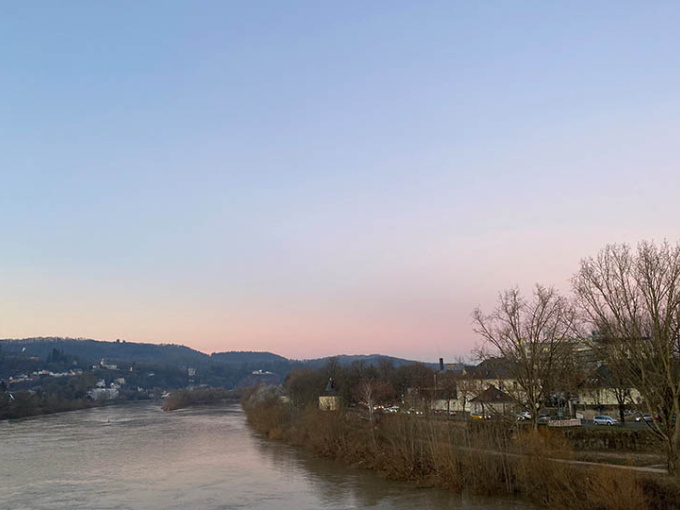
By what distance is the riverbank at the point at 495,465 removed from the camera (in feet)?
68.6

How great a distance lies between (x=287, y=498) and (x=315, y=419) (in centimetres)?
2038

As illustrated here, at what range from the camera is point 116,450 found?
4781 centimetres

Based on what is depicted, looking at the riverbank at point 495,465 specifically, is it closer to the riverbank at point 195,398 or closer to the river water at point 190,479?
the river water at point 190,479

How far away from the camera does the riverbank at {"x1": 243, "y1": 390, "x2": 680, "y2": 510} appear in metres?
20.9

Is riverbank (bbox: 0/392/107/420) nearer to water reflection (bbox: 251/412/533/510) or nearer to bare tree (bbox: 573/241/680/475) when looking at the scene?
water reflection (bbox: 251/412/533/510)

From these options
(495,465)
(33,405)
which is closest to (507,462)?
(495,465)

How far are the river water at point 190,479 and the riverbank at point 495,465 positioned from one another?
3.67 feet

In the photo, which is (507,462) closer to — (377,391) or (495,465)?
(495,465)

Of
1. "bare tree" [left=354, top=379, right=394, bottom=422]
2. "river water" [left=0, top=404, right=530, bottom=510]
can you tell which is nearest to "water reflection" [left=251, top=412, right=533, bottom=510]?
"river water" [left=0, top=404, right=530, bottom=510]

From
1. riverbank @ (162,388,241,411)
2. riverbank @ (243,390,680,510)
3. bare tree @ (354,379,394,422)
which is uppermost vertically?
bare tree @ (354,379,394,422)

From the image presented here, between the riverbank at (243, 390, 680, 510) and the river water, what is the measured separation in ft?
3.67

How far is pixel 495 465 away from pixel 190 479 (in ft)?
56.6

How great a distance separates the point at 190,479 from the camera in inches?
1297

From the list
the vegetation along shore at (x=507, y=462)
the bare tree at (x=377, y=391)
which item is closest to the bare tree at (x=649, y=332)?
the vegetation along shore at (x=507, y=462)
